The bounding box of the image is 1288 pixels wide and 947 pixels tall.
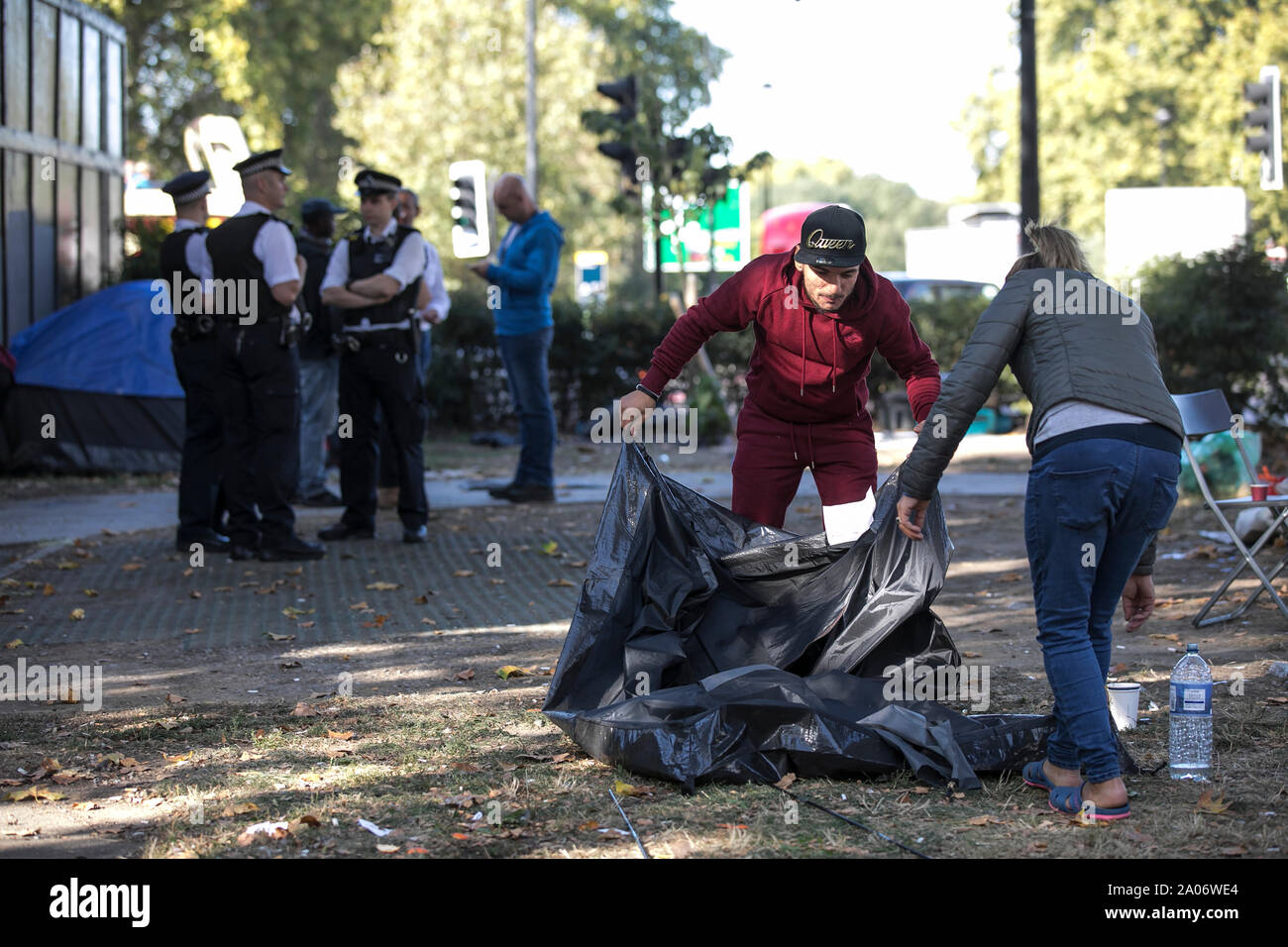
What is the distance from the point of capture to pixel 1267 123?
55.7 feet

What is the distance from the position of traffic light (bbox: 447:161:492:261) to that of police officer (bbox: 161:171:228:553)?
29.4ft

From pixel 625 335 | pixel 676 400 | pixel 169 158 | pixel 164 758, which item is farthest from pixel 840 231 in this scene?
pixel 169 158

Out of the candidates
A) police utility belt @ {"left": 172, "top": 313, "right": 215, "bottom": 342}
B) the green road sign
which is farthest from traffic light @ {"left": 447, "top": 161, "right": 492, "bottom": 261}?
police utility belt @ {"left": 172, "top": 313, "right": 215, "bottom": 342}

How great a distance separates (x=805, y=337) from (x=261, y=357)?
445 centimetres

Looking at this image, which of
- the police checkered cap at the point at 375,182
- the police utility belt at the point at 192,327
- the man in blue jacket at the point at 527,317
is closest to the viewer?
the police utility belt at the point at 192,327

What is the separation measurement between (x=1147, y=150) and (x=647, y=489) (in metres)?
41.3

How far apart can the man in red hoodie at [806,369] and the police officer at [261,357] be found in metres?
4.00

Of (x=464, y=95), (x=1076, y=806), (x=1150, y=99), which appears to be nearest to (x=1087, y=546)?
(x=1076, y=806)

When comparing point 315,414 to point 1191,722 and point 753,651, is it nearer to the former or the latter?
point 753,651

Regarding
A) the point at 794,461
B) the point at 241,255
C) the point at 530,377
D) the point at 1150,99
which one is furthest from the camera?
the point at 1150,99

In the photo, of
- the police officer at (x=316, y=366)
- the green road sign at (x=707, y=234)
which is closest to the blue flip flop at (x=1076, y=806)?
the police officer at (x=316, y=366)

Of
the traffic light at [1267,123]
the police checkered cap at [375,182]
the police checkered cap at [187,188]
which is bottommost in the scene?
the police checkered cap at [187,188]

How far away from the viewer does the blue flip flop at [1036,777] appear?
4582 mm

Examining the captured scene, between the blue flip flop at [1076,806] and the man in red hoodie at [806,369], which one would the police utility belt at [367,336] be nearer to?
the man in red hoodie at [806,369]
